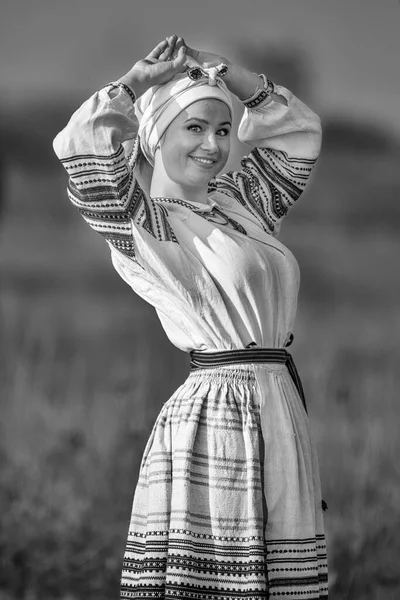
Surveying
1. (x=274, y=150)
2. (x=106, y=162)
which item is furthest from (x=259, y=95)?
(x=106, y=162)

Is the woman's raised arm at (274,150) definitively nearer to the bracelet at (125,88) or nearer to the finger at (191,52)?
the finger at (191,52)

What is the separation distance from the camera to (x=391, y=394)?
Answer: 3719 mm

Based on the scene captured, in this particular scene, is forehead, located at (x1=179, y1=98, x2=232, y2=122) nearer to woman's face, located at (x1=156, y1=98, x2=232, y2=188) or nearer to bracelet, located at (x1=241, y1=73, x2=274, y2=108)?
woman's face, located at (x1=156, y1=98, x2=232, y2=188)

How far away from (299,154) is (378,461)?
1.60 meters

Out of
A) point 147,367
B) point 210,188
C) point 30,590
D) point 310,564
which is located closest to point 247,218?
point 210,188

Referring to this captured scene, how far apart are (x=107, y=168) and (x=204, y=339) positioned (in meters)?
0.42

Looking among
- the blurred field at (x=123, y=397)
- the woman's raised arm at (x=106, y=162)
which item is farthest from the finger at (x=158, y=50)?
the blurred field at (x=123, y=397)

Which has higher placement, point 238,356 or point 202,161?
point 202,161

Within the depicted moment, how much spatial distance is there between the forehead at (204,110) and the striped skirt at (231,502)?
0.55 m

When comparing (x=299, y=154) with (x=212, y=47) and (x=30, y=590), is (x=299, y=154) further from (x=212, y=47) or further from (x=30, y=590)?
(x=30, y=590)

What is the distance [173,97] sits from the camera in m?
2.25

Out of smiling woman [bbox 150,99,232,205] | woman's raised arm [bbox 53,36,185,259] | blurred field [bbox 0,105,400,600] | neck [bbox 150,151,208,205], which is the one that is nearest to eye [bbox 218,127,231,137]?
smiling woman [bbox 150,99,232,205]

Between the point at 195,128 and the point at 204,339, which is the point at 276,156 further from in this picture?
the point at 204,339

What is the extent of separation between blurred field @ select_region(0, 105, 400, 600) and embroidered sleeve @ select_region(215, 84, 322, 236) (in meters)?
1.30
